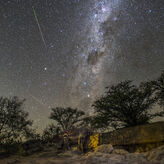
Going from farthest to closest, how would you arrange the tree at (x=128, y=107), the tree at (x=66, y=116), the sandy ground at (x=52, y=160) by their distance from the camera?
the tree at (x=66, y=116)
the tree at (x=128, y=107)
the sandy ground at (x=52, y=160)

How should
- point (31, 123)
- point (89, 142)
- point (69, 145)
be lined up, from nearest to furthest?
point (89, 142) < point (69, 145) < point (31, 123)

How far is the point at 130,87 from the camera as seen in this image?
1584 cm

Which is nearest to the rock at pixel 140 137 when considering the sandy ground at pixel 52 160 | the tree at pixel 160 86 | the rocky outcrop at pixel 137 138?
the rocky outcrop at pixel 137 138

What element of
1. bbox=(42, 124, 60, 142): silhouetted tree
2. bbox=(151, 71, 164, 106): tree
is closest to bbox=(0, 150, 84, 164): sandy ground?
bbox=(151, 71, 164, 106): tree

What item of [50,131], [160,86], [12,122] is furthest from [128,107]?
[50,131]

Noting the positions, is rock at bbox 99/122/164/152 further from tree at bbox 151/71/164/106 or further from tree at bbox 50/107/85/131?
tree at bbox 50/107/85/131

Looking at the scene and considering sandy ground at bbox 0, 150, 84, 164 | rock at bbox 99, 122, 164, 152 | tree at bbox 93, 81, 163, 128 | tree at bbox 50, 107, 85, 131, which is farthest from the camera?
tree at bbox 50, 107, 85, 131

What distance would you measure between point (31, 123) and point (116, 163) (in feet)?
70.6

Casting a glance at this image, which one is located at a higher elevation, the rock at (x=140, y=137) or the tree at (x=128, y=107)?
the tree at (x=128, y=107)

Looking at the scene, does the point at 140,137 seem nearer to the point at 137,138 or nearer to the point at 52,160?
the point at 137,138

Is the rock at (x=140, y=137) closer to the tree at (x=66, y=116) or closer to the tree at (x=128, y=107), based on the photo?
the tree at (x=128, y=107)

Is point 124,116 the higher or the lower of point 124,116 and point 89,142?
the higher

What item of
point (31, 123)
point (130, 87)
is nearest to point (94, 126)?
point (130, 87)

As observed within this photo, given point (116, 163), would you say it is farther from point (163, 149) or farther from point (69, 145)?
point (69, 145)
